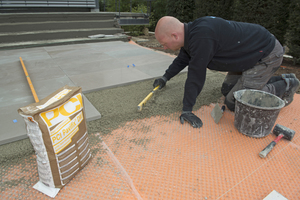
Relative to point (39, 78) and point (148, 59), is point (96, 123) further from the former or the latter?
point (148, 59)

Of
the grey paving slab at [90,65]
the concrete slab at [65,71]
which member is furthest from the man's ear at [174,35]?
the grey paving slab at [90,65]

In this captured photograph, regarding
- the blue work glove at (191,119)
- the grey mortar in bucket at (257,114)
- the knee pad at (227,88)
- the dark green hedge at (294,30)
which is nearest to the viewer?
the grey mortar in bucket at (257,114)

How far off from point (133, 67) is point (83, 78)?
1040 mm

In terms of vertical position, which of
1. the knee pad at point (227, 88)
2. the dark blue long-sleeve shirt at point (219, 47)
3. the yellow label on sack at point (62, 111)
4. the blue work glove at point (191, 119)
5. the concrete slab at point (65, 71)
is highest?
the dark blue long-sleeve shirt at point (219, 47)

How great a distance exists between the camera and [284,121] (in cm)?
208

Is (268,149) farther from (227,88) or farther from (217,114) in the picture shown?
(227,88)

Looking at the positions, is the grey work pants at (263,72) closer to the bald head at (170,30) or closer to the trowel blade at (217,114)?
the trowel blade at (217,114)

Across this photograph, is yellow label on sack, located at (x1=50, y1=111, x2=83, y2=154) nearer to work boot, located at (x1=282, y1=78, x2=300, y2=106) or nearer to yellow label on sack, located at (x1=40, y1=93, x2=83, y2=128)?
yellow label on sack, located at (x1=40, y1=93, x2=83, y2=128)

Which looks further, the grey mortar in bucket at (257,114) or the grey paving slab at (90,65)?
the grey paving slab at (90,65)

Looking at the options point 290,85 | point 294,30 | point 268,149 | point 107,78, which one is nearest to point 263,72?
point 290,85

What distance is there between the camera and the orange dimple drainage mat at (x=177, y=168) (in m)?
1.28

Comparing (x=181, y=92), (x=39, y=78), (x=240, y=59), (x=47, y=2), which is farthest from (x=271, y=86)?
(x=47, y=2)

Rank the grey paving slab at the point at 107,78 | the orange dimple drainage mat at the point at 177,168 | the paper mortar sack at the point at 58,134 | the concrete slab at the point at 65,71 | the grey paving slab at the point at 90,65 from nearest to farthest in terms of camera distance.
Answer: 1. the paper mortar sack at the point at 58,134
2. the orange dimple drainage mat at the point at 177,168
3. the concrete slab at the point at 65,71
4. the grey paving slab at the point at 107,78
5. the grey paving slab at the point at 90,65

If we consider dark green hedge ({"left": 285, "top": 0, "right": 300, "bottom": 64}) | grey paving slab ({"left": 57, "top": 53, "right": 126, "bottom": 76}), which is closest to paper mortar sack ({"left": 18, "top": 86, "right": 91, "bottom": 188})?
grey paving slab ({"left": 57, "top": 53, "right": 126, "bottom": 76})
